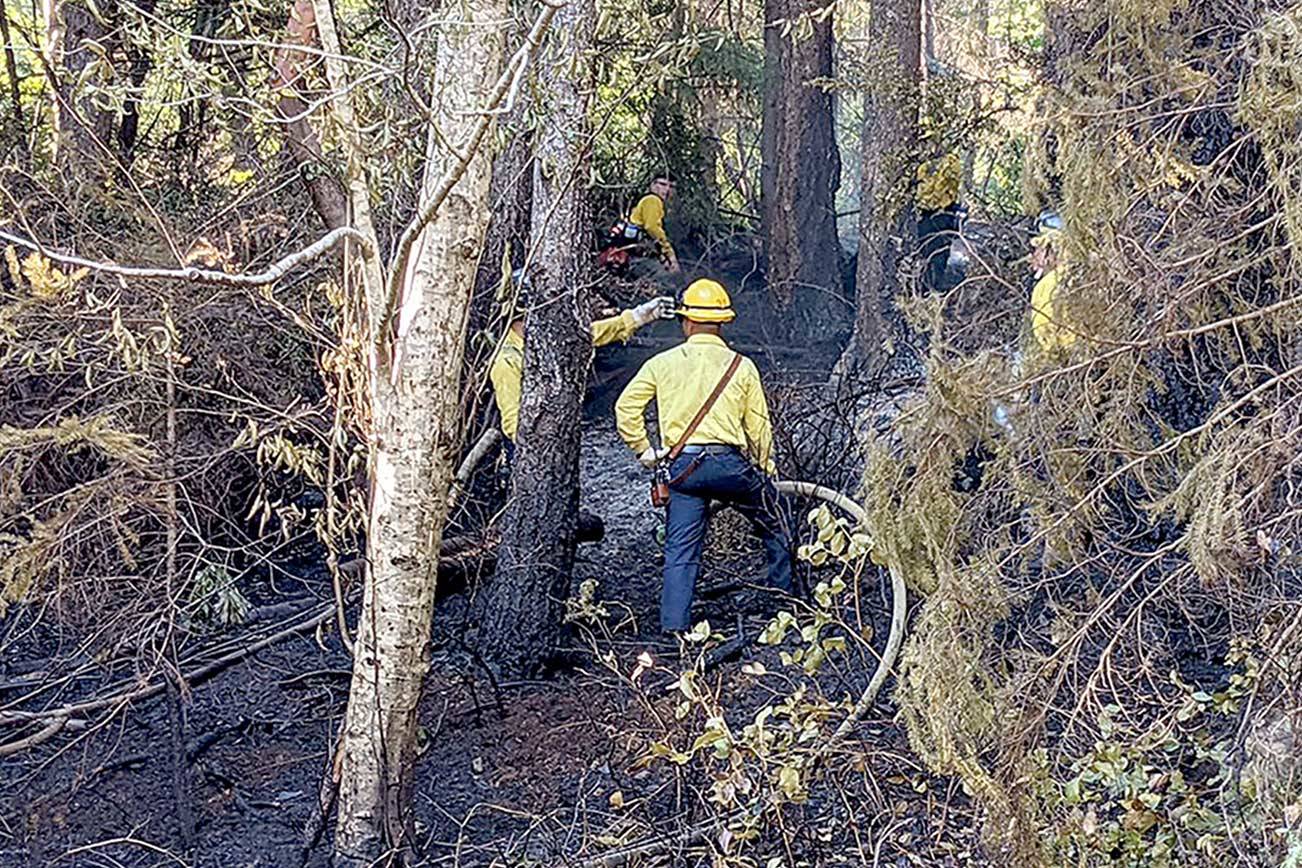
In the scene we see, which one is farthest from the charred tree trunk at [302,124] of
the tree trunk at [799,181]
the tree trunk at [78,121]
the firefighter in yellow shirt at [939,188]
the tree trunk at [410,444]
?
the tree trunk at [799,181]

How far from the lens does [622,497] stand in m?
9.91

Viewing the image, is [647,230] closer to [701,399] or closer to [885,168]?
[885,168]

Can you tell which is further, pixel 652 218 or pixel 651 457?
pixel 652 218

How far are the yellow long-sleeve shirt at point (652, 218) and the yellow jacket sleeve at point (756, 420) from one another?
22.2ft

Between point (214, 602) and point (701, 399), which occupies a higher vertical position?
point (701, 399)

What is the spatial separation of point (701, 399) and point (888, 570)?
1524mm

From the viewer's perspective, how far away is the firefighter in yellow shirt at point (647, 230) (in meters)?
12.4

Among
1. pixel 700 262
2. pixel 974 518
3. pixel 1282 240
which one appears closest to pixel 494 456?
pixel 974 518

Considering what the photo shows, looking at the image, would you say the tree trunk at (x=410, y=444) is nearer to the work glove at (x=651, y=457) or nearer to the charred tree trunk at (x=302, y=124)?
the charred tree trunk at (x=302, y=124)

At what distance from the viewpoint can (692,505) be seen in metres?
7.32

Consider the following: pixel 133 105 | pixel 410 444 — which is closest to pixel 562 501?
pixel 410 444

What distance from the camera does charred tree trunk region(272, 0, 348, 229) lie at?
4.78m

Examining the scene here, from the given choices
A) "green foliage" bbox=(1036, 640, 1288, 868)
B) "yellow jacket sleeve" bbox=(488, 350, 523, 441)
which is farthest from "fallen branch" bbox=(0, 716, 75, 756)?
"green foliage" bbox=(1036, 640, 1288, 868)

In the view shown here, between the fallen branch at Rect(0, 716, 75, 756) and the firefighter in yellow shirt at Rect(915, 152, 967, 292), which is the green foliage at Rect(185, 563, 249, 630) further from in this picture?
the firefighter in yellow shirt at Rect(915, 152, 967, 292)
